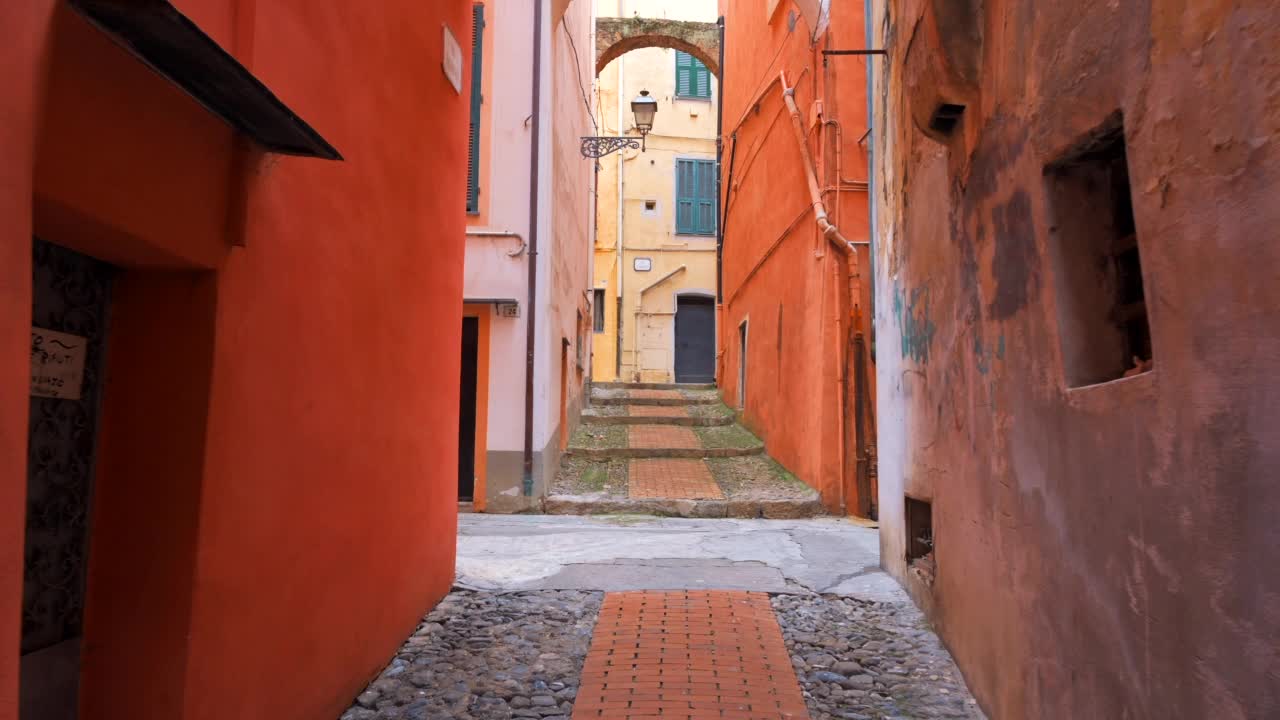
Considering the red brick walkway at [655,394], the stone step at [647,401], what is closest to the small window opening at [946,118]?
the stone step at [647,401]

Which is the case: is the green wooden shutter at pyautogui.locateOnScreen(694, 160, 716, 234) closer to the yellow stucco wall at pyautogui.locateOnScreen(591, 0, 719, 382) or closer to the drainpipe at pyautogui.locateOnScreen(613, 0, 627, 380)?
the yellow stucco wall at pyautogui.locateOnScreen(591, 0, 719, 382)

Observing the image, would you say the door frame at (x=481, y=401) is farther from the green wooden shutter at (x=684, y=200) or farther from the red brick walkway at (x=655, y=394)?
the green wooden shutter at (x=684, y=200)

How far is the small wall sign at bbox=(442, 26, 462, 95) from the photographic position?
5.24m

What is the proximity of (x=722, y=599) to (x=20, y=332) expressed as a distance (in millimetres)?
4170

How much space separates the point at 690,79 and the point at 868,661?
2172 cm

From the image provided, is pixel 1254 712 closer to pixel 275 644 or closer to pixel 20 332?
pixel 20 332

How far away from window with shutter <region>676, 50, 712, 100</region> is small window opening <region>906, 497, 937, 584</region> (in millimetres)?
20350

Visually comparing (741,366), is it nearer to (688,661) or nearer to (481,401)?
(481,401)

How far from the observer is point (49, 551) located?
7.64 feet

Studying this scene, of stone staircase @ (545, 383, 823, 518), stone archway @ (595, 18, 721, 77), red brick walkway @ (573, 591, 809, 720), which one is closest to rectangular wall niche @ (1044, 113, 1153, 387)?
red brick walkway @ (573, 591, 809, 720)

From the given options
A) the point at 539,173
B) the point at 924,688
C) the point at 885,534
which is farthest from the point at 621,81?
the point at 924,688

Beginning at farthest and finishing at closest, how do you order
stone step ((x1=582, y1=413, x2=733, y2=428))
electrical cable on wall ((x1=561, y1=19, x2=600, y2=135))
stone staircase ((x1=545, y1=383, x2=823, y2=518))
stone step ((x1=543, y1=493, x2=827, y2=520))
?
stone step ((x1=582, y1=413, x2=733, y2=428))
electrical cable on wall ((x1=561, y1=19, x2=600, y2=135))
stone staircase ((x1=545, y1=383, x2=823, y2=518))
stone step ((x1=543, y1=493, x2=827, y2=520))

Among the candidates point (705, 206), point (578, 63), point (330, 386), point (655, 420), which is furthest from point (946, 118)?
point (705, 206)

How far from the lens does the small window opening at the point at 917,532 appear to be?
5.11 metres
